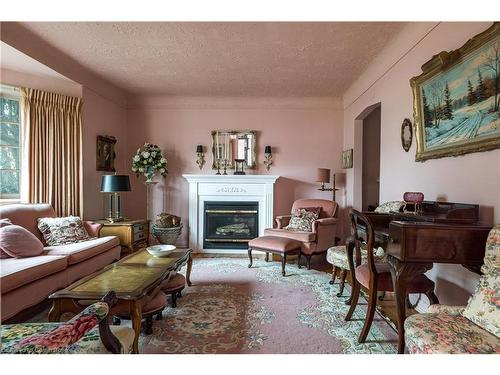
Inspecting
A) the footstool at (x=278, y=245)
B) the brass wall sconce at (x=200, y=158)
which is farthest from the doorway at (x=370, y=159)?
the brass wall sconce at (x=200, y=158)

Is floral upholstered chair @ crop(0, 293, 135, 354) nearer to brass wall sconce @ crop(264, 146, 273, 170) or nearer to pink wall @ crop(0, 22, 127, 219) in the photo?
pink wall @ crop(0, 22, 127, 219)

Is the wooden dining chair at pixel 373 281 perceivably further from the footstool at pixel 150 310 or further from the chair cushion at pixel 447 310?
the footstool at pixel 150 310

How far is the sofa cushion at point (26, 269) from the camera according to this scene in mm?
2131

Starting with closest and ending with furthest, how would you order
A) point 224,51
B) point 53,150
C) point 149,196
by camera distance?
point 224,51 < point 53,150 < point 149,196

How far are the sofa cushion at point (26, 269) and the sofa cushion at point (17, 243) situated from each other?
76 millimetres

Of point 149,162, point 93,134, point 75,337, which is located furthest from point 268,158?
point 75,337

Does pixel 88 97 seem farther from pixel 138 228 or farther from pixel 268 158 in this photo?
pixel 268 158

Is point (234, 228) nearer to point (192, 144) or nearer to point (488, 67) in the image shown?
point (192, 144)

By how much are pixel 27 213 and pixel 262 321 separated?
9.50ft

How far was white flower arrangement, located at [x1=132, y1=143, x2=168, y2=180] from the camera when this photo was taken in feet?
15.6

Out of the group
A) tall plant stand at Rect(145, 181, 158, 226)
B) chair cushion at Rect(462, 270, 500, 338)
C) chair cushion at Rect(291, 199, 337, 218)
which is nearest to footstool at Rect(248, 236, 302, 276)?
chair cushion at Rect(291, 199, 337, 218)

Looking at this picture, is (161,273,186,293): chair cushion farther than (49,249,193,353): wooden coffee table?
Yes

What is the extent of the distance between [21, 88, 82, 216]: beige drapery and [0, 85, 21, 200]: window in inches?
5.9

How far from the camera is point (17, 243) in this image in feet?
8.61
